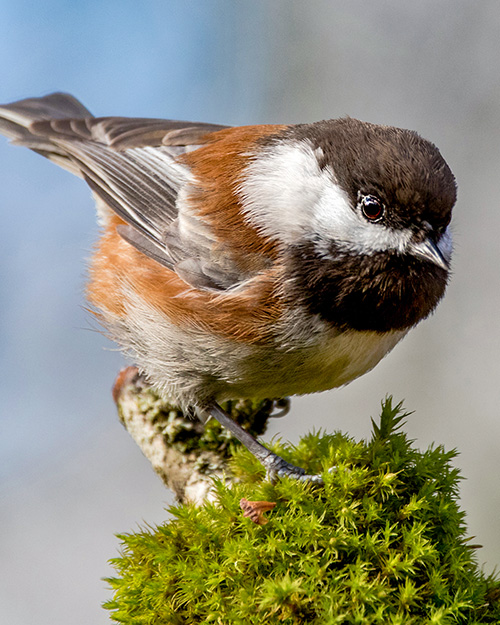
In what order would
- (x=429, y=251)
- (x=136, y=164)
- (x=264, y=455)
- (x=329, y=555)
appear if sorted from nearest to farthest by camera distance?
(x=329, y=555)
(x=429, y=251)
(x=264, y=455)
(x=136, y=164)

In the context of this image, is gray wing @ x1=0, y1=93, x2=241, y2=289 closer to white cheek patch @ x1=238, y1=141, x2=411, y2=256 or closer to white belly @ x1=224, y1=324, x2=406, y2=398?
white cheek patch @ x1=238, y1=141, x2=411, y2=256

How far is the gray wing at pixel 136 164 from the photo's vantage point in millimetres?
2711

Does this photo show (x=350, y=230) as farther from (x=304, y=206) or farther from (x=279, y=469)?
(x=279, y=469)

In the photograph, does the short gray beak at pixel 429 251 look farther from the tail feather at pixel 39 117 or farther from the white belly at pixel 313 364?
the tail feather at pixel 39 117

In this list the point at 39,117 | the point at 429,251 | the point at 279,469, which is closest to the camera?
the point at 429,251

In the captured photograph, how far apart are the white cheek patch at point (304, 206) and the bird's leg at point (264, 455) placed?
76cm

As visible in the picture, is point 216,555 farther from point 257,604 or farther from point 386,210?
point 386,210

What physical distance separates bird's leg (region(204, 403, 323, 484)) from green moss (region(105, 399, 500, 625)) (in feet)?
0.48

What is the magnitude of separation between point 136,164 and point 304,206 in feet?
3.40

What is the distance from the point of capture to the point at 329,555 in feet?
6.38

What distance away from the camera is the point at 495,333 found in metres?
4.64

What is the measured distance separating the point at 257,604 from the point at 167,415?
1.23m

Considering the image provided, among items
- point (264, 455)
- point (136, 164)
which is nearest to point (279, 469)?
point (264, 455)

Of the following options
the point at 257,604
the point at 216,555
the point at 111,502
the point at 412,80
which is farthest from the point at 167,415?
the point at 412,80
